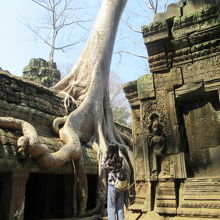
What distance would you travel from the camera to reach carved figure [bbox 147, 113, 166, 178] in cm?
298

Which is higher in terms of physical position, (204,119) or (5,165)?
(204,119)

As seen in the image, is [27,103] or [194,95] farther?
[27,103]

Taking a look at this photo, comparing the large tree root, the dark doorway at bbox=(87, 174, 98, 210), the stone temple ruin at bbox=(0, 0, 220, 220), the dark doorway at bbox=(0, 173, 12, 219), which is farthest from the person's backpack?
the dark doorway at bbox=(87, 174, 98, 210)

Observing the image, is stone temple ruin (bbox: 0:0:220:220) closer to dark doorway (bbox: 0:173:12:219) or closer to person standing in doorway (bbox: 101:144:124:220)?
person standing in doorway (bbox: 101:144:124:220)

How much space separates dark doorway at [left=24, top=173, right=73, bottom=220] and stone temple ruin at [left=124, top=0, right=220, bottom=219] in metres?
3.09

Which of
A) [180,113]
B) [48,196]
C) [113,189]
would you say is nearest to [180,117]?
[180,113]

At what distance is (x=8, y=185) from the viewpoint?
430 centimetres

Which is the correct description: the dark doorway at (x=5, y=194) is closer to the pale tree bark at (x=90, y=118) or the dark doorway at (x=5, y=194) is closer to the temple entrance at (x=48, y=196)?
the pale tree bark at (x=90, y=118)

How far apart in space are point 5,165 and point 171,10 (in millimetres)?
3387

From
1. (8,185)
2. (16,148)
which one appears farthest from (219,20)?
(8,185)

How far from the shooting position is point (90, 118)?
7.66 metres

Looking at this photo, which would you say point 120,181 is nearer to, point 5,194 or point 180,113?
point 180,113

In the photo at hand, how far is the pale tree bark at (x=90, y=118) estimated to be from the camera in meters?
4.89

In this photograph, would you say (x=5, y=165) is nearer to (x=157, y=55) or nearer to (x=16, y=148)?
(x=16, y=148)
